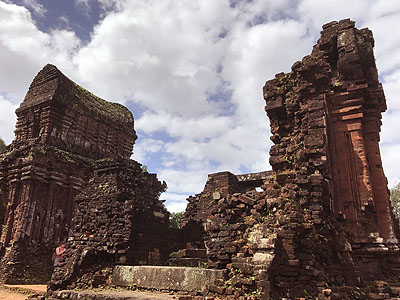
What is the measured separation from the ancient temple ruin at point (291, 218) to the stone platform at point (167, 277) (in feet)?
0.09

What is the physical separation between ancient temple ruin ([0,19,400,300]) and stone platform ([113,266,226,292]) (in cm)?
3

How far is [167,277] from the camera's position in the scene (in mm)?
7781

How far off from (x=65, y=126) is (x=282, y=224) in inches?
641

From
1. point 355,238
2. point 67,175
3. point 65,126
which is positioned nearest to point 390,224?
point 355,238

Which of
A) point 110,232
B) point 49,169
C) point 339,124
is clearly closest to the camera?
point 339,124

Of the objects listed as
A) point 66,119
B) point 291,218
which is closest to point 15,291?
point 66,119

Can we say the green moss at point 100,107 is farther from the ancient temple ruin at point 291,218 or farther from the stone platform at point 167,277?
the stone platform at point 167,277

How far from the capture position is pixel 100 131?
21984 millimetres

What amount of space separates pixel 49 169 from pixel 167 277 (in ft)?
39.4

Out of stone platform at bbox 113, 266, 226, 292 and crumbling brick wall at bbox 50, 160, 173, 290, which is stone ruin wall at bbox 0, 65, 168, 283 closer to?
crumbling brick wall at bbox 50, 160, 173, 290

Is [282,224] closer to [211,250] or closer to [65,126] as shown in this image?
[211,250]

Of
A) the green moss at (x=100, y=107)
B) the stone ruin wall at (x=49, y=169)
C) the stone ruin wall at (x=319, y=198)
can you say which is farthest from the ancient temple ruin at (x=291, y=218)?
the green moss at (x=100, y=107)

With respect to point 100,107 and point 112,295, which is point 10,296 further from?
point 100,107

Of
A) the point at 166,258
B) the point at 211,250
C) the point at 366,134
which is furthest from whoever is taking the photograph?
the point at 166,258
